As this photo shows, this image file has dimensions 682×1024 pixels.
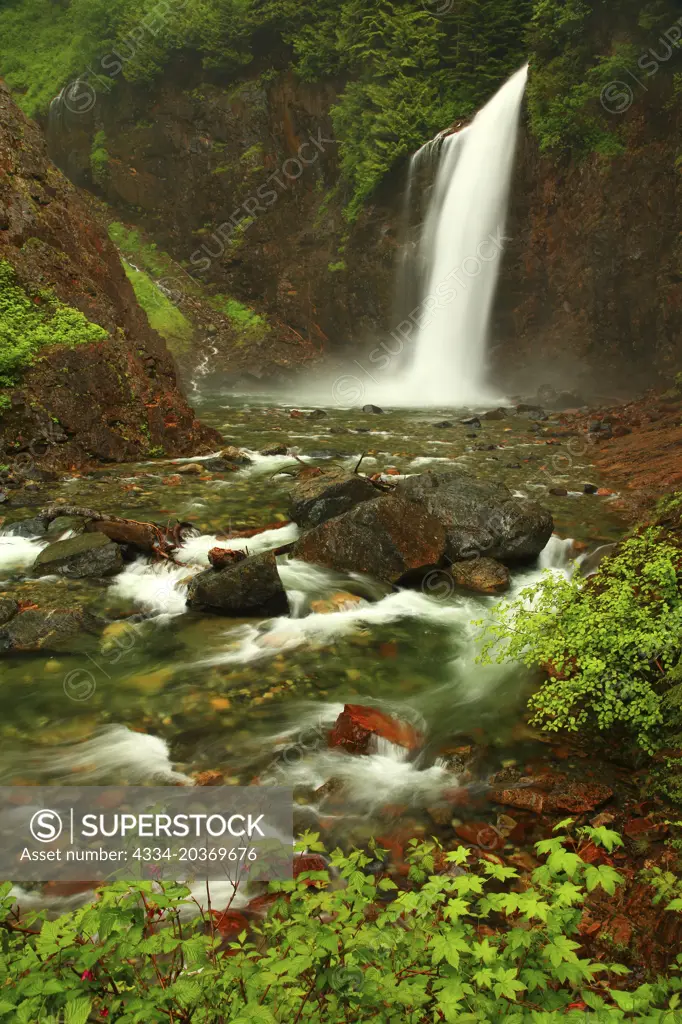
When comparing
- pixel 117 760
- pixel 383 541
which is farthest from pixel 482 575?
pixel 117 760

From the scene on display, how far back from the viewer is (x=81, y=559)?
25.0 ft

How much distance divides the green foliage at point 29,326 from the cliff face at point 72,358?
10 cm

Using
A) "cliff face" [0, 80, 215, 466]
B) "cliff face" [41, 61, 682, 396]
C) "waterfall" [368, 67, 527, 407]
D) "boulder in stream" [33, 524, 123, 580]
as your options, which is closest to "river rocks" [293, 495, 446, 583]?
"boulder in stream" [33, 524, 123, 580]

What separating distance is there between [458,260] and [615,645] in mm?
22142

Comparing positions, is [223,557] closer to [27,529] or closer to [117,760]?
[117,760]

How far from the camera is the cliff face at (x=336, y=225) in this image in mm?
19000

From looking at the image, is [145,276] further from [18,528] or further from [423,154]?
[18,528]

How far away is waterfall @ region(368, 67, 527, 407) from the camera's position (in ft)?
74.1

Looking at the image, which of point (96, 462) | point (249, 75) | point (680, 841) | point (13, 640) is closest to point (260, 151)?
point (249, 75)

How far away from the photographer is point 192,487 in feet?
36.4

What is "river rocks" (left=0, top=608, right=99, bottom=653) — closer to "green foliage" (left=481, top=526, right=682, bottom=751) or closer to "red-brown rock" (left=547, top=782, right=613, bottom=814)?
"green foliage" (left=481, top=526, right=682, bottom=751)

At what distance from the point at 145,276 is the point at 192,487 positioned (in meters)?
22.7

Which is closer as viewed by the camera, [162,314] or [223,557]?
[223,557]

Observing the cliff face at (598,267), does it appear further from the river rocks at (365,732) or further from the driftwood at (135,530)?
the river rocks at (365,732)
